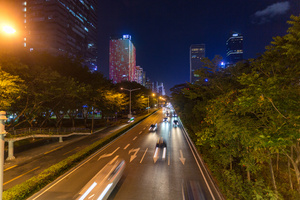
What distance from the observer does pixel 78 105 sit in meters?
31.0

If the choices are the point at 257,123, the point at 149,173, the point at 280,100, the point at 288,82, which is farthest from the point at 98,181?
the point at 288,82

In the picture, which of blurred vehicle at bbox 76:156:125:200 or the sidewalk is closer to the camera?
blurred vehicle at bbox 76:156:125:200

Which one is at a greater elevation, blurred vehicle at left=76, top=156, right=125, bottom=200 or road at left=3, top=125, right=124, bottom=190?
blurred vehicle at left=76, top=156, right=125, bottom=200

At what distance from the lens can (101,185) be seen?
864 centimetres

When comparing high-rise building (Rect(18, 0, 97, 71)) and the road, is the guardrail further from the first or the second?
high-rise building (Rect(18, 0, 97, 71))

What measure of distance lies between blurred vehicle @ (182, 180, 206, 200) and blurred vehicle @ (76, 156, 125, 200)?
4608 mm

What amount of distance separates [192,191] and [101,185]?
5.90m

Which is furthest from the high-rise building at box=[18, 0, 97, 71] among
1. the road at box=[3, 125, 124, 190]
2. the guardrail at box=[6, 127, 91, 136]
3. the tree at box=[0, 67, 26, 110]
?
the tree at box=[0, 67, 26, 110]

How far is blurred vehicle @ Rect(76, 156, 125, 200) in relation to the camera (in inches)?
310

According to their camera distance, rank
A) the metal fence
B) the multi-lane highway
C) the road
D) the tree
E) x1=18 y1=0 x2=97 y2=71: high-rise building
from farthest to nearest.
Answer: x1=18 y1=0 x2=97 y2=71: high-rise building
the metal fence
the tree
the road
the multi-lane highway

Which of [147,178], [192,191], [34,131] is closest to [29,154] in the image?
[34,131]

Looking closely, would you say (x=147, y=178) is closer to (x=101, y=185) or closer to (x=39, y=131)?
(x=101, y=185)

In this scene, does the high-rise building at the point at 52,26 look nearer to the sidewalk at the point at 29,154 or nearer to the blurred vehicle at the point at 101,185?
the sidewalk at the point at 29,154

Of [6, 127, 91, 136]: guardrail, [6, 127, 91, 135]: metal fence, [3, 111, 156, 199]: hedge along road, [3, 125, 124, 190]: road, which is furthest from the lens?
[6, 127, 91, 135]: metal fence
